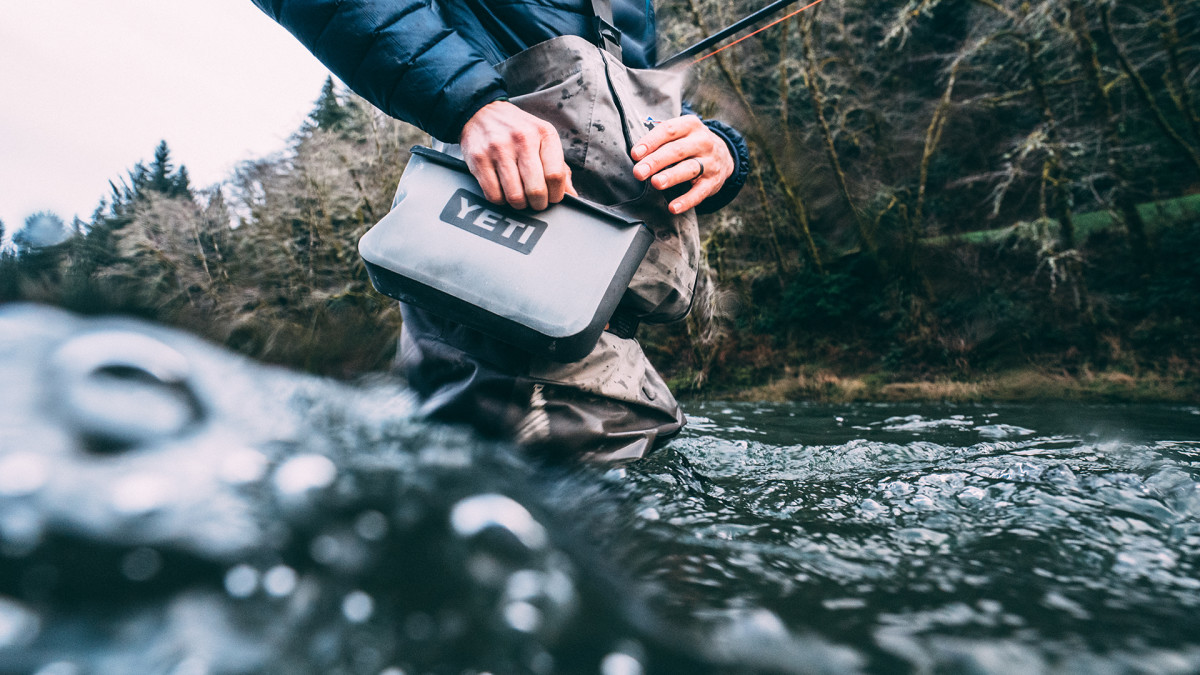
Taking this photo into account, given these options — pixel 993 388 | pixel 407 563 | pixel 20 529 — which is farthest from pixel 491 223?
pixel 993 388

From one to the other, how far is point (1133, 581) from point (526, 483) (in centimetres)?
94

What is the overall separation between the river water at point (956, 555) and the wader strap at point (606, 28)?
1.40m

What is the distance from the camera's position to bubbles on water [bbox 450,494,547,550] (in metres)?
0.72

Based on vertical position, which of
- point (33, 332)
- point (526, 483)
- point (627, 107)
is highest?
point (627, 107)

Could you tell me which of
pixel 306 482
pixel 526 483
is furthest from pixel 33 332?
pixel 526 483

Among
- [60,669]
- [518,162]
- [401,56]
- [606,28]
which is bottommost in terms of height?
[60,669]

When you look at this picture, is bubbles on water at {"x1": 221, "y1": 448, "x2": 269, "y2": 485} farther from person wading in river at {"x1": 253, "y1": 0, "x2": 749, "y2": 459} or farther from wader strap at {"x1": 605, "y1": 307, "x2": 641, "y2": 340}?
wader strap at {"x1": 605, "y1": 307, "x2": 641, "y2": 340}

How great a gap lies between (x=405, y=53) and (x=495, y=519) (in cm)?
127

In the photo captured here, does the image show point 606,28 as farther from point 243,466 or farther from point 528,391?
point 243,466

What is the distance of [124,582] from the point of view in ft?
1.66

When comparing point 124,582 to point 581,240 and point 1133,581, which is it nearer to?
point 581,240

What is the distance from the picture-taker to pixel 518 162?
1414 millimetres

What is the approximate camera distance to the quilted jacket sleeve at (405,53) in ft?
4.86

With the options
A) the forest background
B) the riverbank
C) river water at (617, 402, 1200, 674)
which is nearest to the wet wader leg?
river water at (617, 402, 1200, 674)
